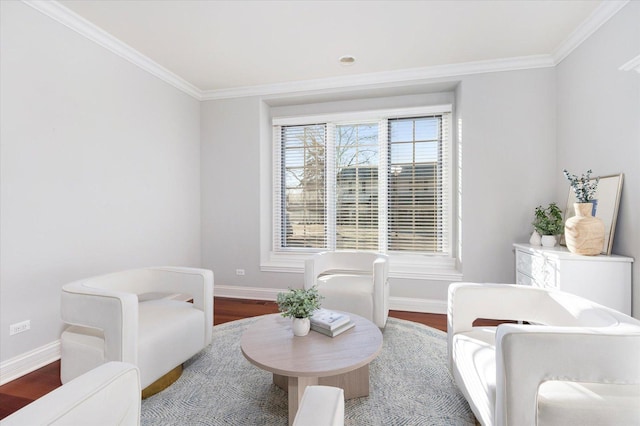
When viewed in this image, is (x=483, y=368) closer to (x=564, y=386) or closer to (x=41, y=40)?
(x=564, y=386)

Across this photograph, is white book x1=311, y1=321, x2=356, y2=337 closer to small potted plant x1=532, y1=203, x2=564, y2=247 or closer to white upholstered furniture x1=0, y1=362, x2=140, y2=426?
white upholstered furniture x1=0, y1=362, x2=140, y2=426

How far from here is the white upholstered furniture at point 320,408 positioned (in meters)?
0.71

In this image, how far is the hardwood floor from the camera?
1.97 metres

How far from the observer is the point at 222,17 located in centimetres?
263

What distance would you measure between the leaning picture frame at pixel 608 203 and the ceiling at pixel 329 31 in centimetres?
142

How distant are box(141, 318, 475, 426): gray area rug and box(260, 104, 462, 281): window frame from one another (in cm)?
124

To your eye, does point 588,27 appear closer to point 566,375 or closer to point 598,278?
point 598,278

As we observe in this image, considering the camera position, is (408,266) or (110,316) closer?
(110,316)

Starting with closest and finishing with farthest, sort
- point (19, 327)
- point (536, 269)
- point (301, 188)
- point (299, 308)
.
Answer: point (299, 308) < point (19, 327) < point (536, 269) < point (301, 188)

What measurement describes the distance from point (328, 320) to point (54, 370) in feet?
7.16

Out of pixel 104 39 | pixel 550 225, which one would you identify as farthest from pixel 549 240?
pixel 104 39

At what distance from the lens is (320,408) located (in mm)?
749

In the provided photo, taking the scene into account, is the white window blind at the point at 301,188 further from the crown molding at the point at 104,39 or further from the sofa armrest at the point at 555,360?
the sofa armrest at the point at 555,360

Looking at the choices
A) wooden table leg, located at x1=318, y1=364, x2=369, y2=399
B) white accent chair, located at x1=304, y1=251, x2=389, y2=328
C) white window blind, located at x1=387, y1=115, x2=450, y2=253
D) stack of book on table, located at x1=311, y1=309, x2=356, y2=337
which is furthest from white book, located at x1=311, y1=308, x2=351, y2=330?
white window blind, located at x1=387, y1=115, x2=450, y2=253
